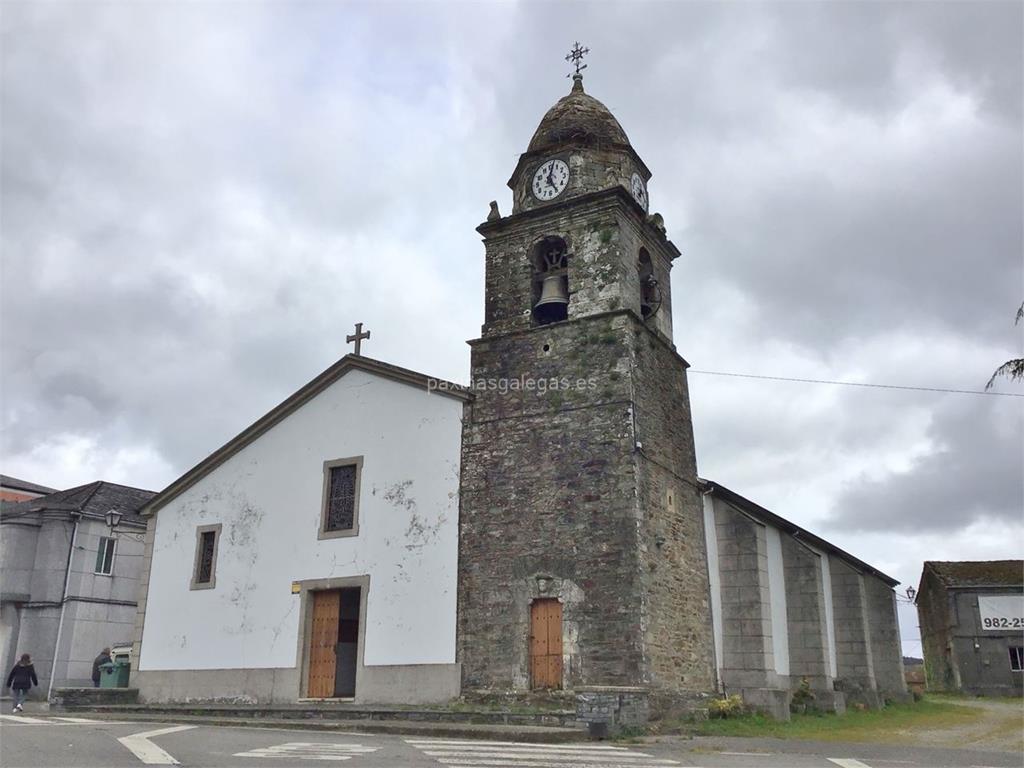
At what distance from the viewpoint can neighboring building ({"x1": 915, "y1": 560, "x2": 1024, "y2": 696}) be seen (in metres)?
38.1

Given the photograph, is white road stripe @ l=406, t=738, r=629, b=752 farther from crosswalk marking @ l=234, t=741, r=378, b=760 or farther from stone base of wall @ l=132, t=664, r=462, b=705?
stone base of wall @ l=132, t=664, r=462, b=705

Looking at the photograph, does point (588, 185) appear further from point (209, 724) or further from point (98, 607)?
point (98, 607)

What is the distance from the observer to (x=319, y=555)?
18984mm

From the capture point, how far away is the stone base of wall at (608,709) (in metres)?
13.1

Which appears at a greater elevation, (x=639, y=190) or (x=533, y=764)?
(x=639, y=190)

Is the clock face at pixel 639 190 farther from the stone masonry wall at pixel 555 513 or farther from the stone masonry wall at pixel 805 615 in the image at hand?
the stone masonry wall at pixel 805 615

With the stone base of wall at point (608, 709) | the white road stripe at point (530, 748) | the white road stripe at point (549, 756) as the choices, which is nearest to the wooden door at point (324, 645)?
the stone base of wall at point (608, 709)

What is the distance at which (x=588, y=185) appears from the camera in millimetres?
19062

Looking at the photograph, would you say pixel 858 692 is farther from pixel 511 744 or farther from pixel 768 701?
pixel 511 744

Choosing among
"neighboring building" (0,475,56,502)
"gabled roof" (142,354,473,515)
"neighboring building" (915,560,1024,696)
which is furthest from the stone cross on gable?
"neighboring building" (915,560,1024,696)

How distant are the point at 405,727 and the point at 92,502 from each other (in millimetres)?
17443

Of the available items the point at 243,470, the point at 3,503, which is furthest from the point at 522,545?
the point at 3,503

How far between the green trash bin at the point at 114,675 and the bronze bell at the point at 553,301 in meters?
13.5

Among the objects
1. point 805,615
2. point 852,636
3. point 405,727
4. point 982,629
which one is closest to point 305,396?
point 405,727
